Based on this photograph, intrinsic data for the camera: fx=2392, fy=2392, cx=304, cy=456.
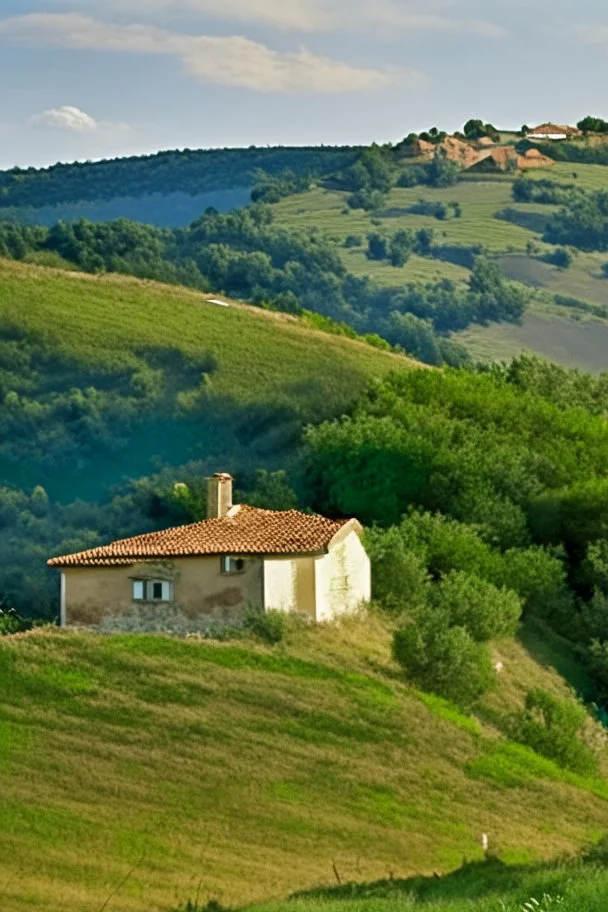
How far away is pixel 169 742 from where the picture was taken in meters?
53.4

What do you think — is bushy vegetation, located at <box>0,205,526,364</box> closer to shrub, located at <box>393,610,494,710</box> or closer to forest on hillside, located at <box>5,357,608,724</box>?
forest on hillside, located at <box>5,357,608,724</box>

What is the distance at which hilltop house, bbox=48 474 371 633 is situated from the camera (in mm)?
58156

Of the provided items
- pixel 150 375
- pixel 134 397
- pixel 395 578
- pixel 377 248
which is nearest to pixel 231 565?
pixel 395 578

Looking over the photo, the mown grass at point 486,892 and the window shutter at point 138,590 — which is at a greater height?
the window shutter at point 138,590

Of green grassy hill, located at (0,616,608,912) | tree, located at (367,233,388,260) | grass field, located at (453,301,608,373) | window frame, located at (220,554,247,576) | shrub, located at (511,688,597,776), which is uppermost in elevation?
window frame, located at (220,554,247,576)

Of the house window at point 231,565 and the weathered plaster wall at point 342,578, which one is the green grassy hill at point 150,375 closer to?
the weathered plaster wall at point 342,578

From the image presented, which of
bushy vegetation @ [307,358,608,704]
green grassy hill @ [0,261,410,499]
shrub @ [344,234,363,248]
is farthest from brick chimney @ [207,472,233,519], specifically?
shrub @ [344,234,363,248]

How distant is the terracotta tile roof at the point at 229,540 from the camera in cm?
5844

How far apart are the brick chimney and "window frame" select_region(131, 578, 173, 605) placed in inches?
226

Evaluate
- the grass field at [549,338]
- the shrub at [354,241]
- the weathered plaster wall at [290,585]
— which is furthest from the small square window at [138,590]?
the shrub at [354,241]

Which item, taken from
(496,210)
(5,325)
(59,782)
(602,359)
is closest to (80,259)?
(5,325)

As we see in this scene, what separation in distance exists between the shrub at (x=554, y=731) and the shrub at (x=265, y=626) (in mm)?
6853

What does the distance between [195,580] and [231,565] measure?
3.12 feet

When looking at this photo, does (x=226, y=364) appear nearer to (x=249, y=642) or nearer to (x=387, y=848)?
(x=249, y=642)
